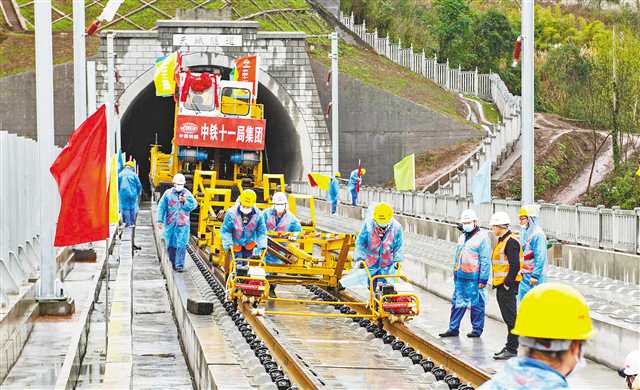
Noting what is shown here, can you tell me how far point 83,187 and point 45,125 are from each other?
398 cm

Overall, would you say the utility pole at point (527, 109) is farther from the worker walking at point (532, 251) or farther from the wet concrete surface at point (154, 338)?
the wet concrete surface at point (154, 338)

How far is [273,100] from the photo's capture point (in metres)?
61.7

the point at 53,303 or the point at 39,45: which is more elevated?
the point at 39,45

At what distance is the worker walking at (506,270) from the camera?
14.2 metres

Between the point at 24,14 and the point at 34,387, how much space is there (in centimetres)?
5621

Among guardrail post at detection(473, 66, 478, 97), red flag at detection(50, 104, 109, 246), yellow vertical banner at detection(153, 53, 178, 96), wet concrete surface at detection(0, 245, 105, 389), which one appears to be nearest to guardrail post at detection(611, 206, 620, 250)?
wet concrete surface at detection(0, 245, 105, 389)

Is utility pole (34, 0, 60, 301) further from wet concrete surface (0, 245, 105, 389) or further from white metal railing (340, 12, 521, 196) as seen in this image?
white metal railing (340, 12, 521, 196)

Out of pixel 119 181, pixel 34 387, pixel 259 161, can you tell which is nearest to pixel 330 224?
pixel 259 161

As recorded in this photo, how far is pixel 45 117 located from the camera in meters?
17.9

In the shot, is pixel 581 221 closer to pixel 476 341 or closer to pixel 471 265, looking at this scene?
pixel 476 341

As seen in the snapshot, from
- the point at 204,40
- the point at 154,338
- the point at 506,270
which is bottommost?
the point at 154,338

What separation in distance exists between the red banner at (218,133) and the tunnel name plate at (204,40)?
915 inches

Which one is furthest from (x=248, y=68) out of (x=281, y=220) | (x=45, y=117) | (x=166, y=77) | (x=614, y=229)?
(x=45, y=117)

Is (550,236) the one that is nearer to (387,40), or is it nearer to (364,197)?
(364,197)
